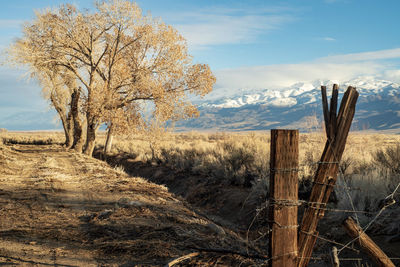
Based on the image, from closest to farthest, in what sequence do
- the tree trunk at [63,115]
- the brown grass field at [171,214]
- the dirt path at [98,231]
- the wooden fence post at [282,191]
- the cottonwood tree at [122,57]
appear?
the wooden fence post at [282,191] → the dirt path at [98,231] → the brown grass field at [171,214] → the cottonwood tree at [122,57] → the tree trunk at [63,115]

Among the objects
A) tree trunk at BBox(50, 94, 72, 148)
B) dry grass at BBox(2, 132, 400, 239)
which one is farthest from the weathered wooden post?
tree trunk at BBox(50, 94, 72, 148)

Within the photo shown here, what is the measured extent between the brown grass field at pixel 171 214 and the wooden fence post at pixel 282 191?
0.25m

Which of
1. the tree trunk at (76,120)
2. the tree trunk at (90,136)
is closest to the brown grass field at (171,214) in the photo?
the tree trunk at (90,136)

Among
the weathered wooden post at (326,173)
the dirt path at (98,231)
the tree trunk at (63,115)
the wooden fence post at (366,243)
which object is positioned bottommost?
the dirt path at (98,231)

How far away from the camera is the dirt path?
4906 millimetres

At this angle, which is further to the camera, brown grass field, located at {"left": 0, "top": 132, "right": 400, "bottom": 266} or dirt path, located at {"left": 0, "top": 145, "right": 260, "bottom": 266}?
brown grass field, located at {"left": 0, "top": 132, "right": 400, "bottom": 266}

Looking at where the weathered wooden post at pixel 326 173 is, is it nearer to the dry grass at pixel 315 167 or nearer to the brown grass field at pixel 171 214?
the brown grass field at pixel 171 214

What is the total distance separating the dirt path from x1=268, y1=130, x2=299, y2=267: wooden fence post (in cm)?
109

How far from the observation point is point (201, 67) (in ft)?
69.7

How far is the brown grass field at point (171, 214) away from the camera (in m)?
5.07

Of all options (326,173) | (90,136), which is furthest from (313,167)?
(90,136)

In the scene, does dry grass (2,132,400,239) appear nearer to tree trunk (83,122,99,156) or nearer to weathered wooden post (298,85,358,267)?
weathered wooden post (298,85,358,267)

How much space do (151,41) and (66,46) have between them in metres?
5.18

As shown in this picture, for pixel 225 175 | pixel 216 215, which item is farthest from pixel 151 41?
pixel 216 215
